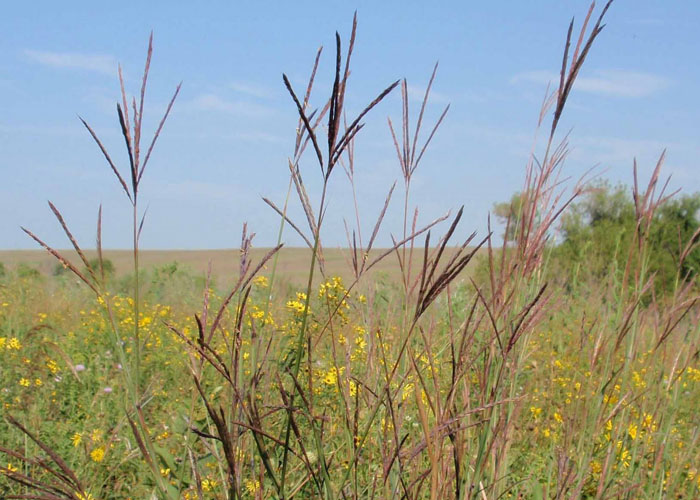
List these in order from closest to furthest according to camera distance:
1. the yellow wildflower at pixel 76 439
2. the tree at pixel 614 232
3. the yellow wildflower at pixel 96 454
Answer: the yellow wildflower at pixel 96 454 → the yellow wildflower at pixel 76 439 → the tree at pixel 614 232

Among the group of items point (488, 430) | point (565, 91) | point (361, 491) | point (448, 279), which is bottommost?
point (361, 491)

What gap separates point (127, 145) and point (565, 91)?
2.10 ft

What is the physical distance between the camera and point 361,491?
1639mm

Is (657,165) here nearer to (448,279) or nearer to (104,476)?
(448,279)

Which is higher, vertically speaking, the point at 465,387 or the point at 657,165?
the point at 657,165

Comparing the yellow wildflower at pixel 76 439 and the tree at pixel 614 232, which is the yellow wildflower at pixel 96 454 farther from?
the tree at pixel 614 232

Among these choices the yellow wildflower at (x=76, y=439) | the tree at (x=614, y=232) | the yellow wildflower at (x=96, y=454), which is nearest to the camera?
the yellow wildflower at (x=96, y=454)

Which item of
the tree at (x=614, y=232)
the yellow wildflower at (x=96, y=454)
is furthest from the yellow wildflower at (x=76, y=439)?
the tree at (x=614, y=232)

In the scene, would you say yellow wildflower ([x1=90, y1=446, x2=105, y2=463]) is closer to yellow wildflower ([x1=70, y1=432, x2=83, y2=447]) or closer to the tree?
yellow wildflower ([x1=70, y1=432, x2=83, y2=447])

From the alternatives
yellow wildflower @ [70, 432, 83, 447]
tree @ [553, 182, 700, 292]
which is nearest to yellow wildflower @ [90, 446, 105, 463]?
yellow wildflower @ [70, 432, 83, 447]

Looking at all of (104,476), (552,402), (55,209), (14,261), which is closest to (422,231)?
(55,209)

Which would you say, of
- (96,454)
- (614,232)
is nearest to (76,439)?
(96,454)

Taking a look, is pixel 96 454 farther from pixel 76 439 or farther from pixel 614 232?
pixel 614 232

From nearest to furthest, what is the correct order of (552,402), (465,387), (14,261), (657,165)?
(465,387) → (657,165) → (552,402) → (14,261)
